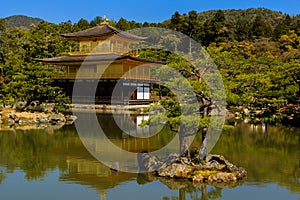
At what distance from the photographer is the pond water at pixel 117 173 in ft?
29.8

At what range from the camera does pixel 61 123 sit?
2283cm

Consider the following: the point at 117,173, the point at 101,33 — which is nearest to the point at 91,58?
the point at 101,33

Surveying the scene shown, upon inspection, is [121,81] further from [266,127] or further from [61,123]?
[266,127]

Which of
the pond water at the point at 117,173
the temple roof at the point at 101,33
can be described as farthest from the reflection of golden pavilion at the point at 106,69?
the pond water at the point at 117,173

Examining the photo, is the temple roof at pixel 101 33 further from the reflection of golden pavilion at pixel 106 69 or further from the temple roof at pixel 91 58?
the temple roof at pixel 91 58

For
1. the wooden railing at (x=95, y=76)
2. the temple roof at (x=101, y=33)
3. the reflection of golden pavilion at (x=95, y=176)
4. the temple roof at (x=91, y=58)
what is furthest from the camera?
the temple roof at (x=101, y=33)

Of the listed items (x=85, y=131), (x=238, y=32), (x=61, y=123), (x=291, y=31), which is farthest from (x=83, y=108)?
(x=238, y=32)

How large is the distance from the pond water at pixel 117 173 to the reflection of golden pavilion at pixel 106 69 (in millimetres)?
16229

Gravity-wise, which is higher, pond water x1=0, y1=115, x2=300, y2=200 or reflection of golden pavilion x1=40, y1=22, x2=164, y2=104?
reflection of golden pavilion x1=40, y1=22, x2=164, y2=104

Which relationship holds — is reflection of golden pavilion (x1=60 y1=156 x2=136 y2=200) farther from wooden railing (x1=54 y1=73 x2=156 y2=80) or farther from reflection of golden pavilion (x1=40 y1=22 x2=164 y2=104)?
wooden railing (x1=54 y1=73 x2=156 y2=80)

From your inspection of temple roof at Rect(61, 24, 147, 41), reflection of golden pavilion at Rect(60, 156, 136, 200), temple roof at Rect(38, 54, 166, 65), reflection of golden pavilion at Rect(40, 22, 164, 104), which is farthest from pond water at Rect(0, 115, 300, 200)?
temple roof at Rect(61, 24, 147, 41)

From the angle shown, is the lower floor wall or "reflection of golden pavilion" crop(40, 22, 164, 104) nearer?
the lower floor wall

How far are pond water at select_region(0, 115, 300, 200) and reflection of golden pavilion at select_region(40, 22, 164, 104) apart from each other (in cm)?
1623

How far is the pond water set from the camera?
357 inches
